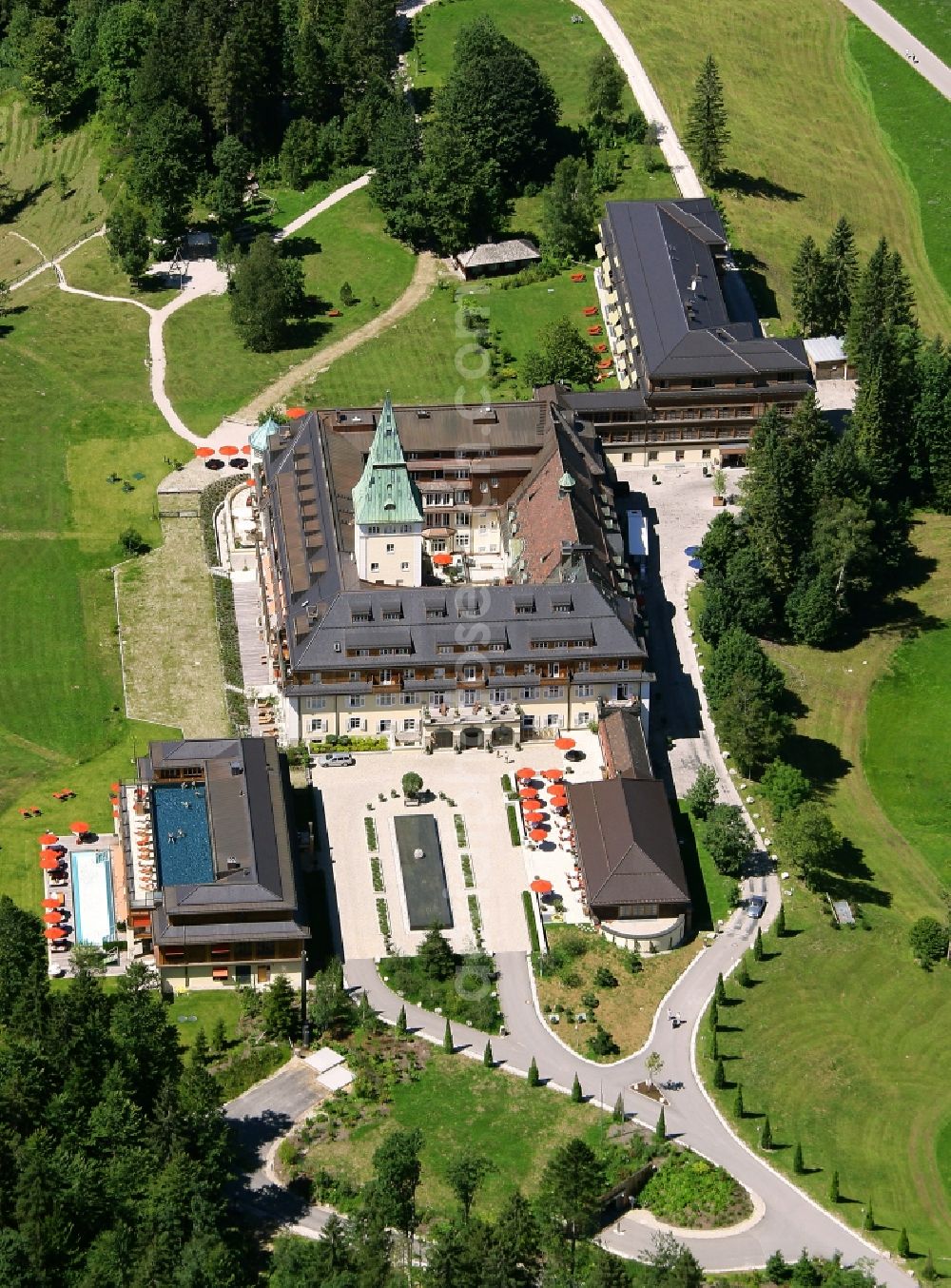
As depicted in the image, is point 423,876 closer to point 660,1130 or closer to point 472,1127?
point 472,1127

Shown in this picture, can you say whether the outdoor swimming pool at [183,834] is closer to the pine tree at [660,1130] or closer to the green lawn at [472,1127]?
the green lawn at [472,1127]

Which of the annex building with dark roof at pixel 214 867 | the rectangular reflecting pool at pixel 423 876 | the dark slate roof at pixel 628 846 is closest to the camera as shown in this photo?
the annex building with dark roof at pixel 214 867

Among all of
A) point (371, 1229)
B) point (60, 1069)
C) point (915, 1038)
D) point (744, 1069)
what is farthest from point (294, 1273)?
point (915, 1038)

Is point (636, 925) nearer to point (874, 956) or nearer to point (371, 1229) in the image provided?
point (874, 956)

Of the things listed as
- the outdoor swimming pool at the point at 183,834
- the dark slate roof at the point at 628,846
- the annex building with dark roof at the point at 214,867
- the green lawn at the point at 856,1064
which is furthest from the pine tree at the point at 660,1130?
the outdoor swimming pool at the point at 183,834

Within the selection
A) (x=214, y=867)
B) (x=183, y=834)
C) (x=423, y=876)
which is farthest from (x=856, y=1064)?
(x=183, y=834)

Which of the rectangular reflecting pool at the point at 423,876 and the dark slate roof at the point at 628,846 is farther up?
the dark slate roof at the point at 628,846
